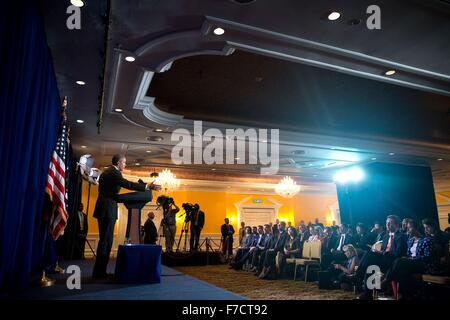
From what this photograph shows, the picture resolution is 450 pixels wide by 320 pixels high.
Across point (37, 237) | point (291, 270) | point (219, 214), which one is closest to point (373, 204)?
point (291, 270)

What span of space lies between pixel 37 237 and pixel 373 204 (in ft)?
33.9

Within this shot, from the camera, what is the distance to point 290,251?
8.08 metres

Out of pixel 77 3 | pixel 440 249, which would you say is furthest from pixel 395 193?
pixel 77 3

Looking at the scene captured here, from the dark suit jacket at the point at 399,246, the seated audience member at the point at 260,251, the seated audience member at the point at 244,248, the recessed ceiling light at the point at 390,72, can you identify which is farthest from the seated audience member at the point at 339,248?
the recessed ceiling light at the point at 390,72

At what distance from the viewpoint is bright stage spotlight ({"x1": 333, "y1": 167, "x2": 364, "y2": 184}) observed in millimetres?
11923

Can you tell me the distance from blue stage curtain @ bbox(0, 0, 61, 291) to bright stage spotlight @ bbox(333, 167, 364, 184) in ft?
35.3

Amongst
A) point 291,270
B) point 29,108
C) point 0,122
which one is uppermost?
point 29,108

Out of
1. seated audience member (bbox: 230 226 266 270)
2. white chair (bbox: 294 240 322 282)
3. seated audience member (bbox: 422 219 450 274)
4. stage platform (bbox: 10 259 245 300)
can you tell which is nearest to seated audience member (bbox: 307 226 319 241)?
white chair (bbox: 294 240 322 282)

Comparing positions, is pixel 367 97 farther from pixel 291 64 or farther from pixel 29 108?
pixel 29 108

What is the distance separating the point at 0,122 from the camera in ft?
7.56

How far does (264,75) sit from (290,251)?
14.5ft

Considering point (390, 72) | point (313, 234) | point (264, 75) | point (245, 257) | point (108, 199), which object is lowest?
point (245, 257)

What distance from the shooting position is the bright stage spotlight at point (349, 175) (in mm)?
11923

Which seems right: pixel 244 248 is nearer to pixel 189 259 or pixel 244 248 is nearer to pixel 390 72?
pixel 189 259
